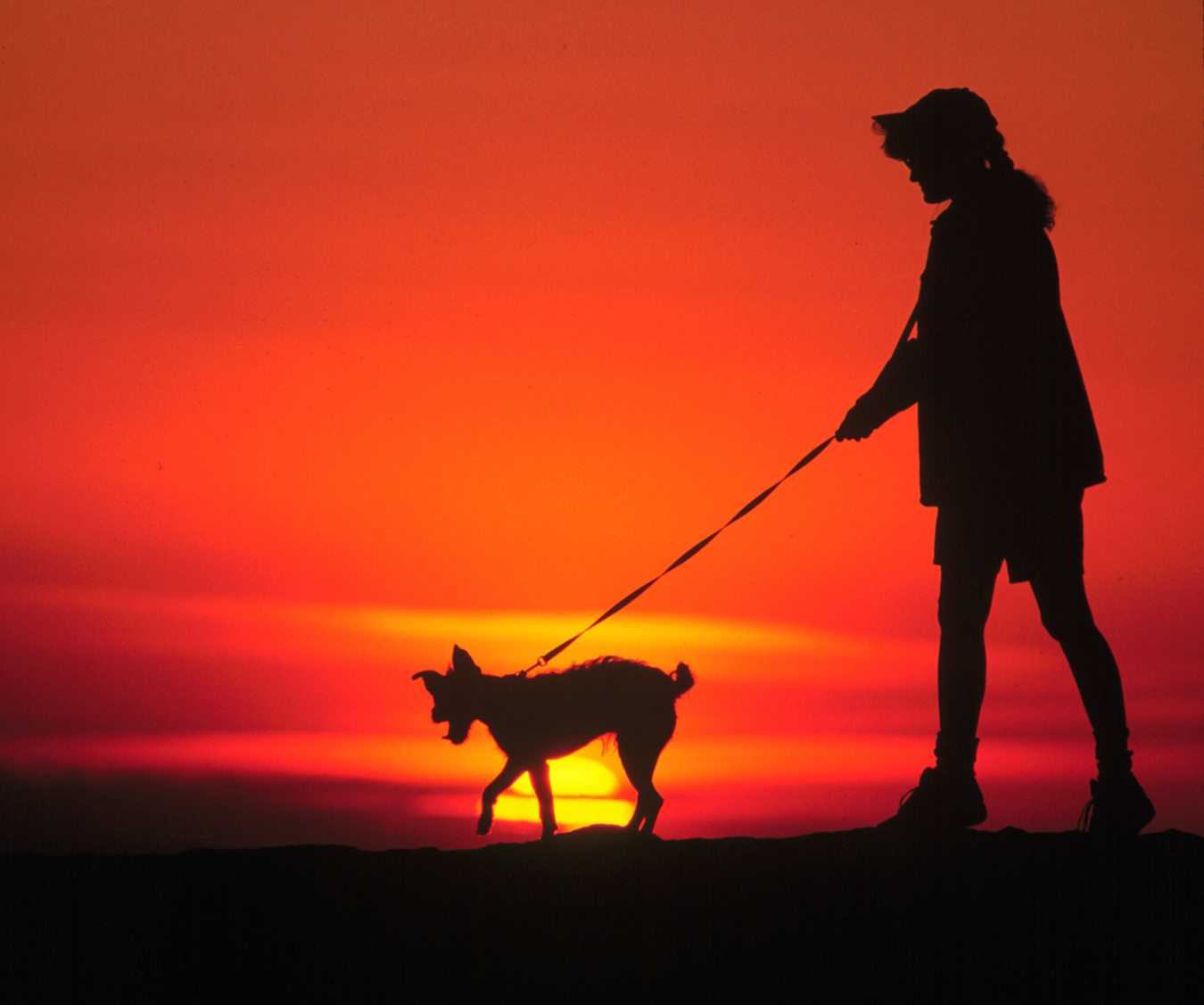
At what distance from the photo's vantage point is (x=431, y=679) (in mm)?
6168

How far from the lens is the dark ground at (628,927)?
11.5 ft

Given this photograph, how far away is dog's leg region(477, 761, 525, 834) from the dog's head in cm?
32

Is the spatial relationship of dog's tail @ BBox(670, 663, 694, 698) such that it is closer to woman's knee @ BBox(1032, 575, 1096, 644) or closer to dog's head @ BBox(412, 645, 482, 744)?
dog's head @ BBox(412, 645, 482, 744)

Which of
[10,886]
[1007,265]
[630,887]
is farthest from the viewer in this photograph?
[1007,265]

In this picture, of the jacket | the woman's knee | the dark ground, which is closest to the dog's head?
the dark ground

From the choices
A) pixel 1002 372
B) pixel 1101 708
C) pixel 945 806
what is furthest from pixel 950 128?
pixel 945 806

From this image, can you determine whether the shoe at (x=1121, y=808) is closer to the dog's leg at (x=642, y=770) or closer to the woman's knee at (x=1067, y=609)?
the woman's knee at (x=1067, y=609)

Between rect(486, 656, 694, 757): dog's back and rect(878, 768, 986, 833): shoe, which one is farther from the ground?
rect(486, 656, 694, 757): dog's back

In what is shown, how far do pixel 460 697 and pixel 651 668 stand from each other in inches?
38.3

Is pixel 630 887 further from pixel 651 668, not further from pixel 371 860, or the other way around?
pixel 651 668

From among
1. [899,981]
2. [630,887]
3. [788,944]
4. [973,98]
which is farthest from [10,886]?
[973,98]

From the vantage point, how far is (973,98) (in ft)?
16.4

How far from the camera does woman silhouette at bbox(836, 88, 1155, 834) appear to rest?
4.73 metres

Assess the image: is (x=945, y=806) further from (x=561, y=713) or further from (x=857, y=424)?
(x=561, y=713)
